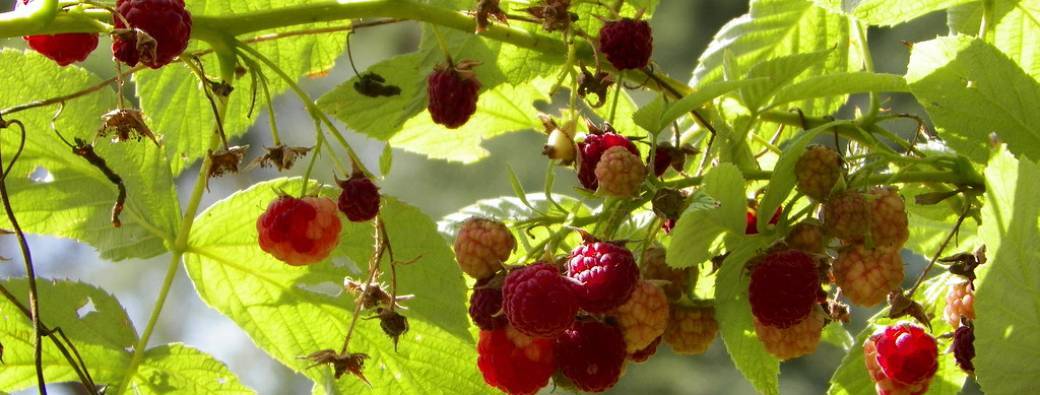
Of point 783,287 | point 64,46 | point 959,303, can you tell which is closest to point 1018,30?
point 959,303

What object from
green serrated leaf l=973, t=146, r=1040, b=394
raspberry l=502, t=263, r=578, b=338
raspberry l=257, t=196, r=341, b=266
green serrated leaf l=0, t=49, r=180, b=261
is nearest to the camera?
green serrated leaf l=973, t=146, r=1040, b=394

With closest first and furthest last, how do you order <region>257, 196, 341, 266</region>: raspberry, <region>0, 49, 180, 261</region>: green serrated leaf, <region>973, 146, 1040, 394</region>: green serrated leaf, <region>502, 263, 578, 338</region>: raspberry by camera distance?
<region>973, 146, 1040, 394</region>: green serrated leaf → <region>502, 263, 578, 338</region>: raspberry → <region>257, 196, 341, 266</region>: raspberry → <region>0, 49, 180, 261</region>: green serrated leaf

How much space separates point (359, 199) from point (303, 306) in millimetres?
222

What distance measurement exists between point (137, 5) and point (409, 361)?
425mm

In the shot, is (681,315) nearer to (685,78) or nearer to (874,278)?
(874,278)

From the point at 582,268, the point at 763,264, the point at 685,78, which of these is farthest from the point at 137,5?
the point at 685,78

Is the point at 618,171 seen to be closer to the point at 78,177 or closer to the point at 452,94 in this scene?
the point at 452,94

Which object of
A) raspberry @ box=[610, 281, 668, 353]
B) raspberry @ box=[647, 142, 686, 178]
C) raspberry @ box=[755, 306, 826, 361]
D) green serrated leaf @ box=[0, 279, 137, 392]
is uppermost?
raspberry @ box=[647, 142, 686, 178]

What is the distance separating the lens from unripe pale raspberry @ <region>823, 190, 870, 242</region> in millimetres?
815

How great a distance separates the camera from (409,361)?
1.10 meters

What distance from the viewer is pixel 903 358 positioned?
0.90m

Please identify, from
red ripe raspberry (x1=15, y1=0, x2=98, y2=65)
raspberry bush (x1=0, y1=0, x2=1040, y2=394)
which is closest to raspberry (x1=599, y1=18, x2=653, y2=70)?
raspberry bush (x1=0, y1=0, x2=1040, y2=394)

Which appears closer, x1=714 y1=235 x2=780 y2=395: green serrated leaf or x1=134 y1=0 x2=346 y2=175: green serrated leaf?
x1=714 y1=235 x2=780 y2=395: green serrated leaf

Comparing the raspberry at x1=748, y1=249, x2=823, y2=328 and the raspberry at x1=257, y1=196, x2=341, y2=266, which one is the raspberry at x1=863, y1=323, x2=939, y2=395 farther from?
the raspberry at x1=257, y1=196, x2=341, y2=266
